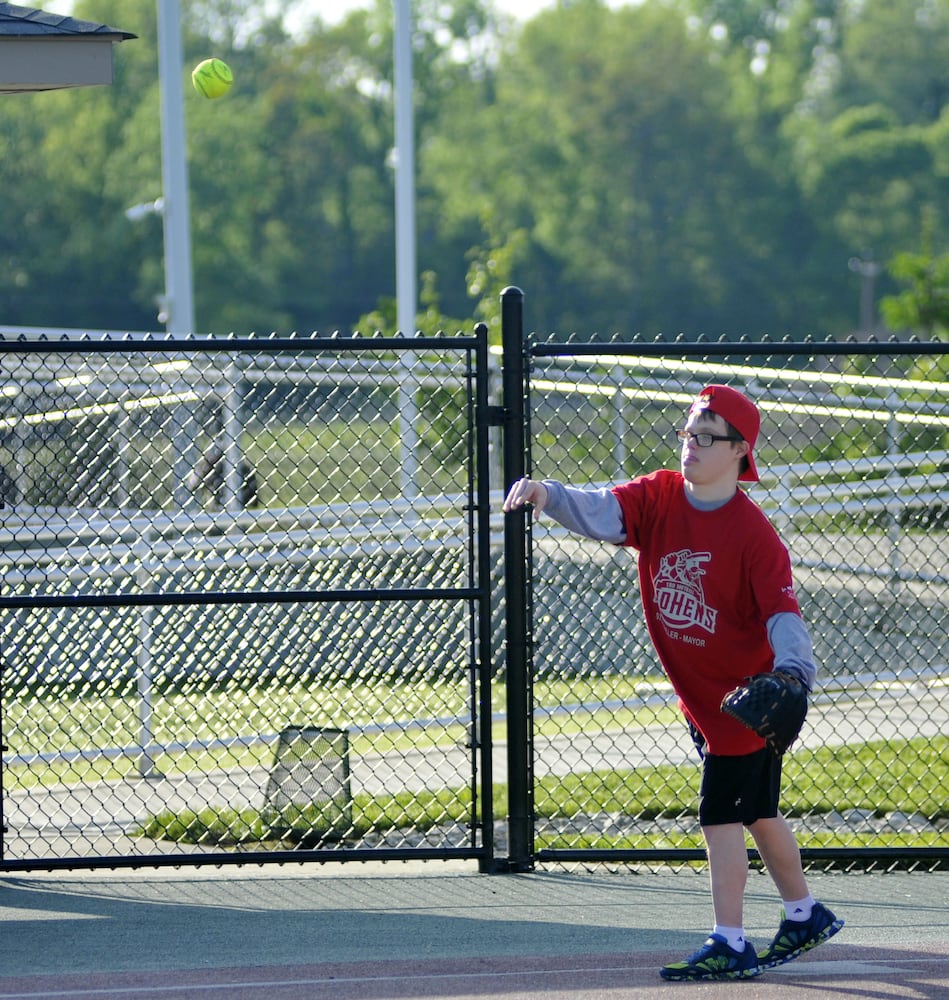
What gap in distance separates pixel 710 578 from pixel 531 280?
203 feet

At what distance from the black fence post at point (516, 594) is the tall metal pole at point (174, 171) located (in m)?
6.81


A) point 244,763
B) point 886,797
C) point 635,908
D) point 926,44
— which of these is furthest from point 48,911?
point 926,44

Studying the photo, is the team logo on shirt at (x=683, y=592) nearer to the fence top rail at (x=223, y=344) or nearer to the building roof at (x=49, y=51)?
the fence top rail at (x=223, y=344)

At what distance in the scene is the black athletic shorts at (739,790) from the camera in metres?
4.15

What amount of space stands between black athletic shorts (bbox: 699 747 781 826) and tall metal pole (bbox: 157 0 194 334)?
805cm

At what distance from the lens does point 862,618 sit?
8.39 metres

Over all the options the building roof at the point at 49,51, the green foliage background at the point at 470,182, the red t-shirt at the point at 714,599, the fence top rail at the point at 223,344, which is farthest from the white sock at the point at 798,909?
the green foliage background at the point at 470,182

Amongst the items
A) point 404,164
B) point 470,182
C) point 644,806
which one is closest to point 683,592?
point 644,806

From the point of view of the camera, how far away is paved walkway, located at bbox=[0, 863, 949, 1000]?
429 cm

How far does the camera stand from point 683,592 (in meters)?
4.18

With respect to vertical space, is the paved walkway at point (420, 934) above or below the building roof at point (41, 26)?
below

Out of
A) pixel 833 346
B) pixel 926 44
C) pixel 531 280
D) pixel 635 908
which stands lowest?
pixel 635 908

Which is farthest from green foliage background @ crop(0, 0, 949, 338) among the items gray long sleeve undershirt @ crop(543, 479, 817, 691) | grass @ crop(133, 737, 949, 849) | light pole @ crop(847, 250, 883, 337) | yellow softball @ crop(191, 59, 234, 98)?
gray long sleeve undershirt @ crop(543, 479, 817, 691)

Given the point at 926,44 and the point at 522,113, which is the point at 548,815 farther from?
the point at 926,44
